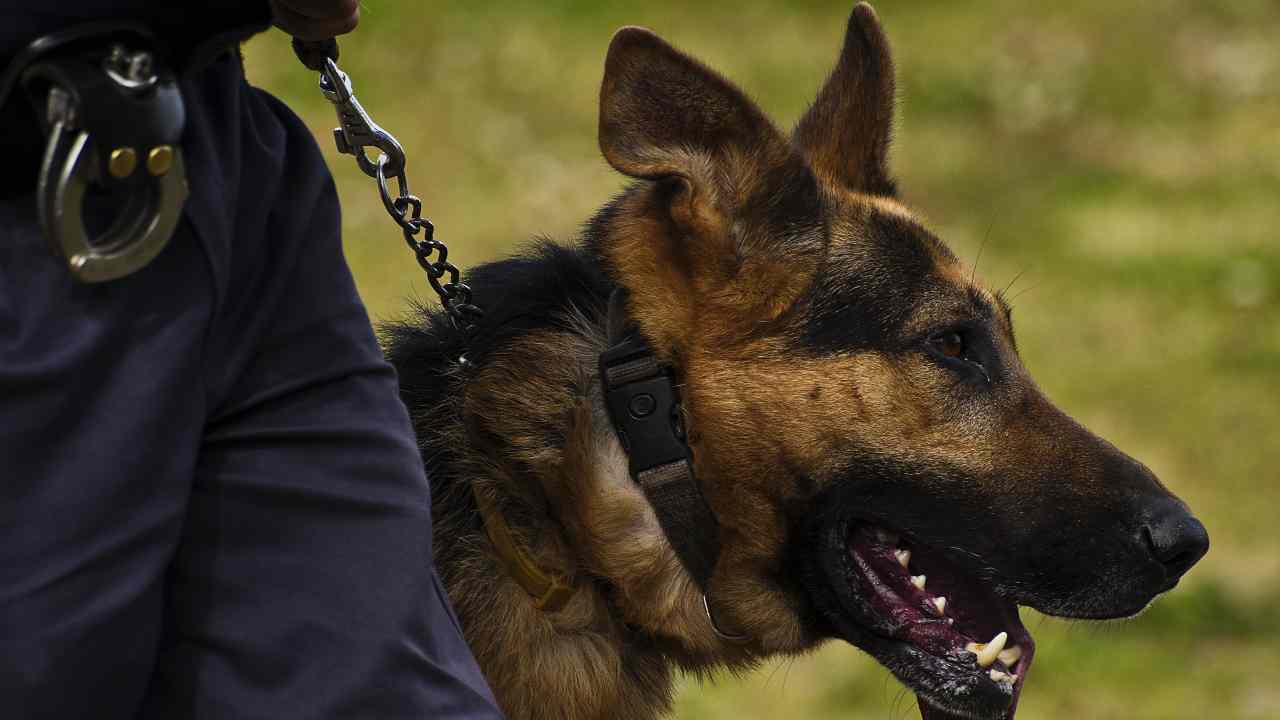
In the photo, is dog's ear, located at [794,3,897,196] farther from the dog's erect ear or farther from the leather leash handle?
the leather leash handle

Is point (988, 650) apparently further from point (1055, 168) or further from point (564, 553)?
point (1055, 168)

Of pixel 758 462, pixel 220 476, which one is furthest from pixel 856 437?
pixel 220 476

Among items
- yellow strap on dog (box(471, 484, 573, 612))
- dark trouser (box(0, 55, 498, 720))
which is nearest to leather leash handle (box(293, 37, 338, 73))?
dark trouser (box(0, 55, 498, 720))

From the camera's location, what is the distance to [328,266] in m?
2.21

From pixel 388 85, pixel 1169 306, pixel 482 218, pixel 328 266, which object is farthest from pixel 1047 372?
pixel 328 266

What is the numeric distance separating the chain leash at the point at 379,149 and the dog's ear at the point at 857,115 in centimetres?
85

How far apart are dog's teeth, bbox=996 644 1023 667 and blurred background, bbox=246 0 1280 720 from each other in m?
3.72

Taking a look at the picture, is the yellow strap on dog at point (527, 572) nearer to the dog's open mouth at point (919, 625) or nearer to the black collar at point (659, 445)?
A: the black collar at point (659, 445)

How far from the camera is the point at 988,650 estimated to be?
314 cm

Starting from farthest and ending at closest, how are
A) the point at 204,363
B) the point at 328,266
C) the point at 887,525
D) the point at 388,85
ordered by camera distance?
the point at 388,85, the point at 887,525, the point at 328,266, the point at 204,363

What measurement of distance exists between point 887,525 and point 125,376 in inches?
64.4

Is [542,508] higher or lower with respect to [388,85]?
lower

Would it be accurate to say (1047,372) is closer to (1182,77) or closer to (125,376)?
(1182,77)

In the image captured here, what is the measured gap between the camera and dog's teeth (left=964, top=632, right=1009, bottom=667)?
313 centimetres
